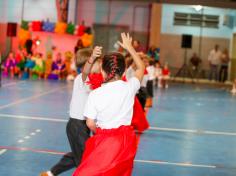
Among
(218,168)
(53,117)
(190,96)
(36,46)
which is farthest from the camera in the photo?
(36,46)

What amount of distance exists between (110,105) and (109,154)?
375mm

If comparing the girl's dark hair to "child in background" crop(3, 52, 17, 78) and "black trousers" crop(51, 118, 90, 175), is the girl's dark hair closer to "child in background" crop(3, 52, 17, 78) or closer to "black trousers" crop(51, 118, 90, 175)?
"black trousers" crop(51, 118, 90, 175)

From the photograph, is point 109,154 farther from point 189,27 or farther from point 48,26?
point 189,27

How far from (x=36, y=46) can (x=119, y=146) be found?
1932 cm

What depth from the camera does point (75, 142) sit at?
16.5 feet

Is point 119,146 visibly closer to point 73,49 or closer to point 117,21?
point 73,49

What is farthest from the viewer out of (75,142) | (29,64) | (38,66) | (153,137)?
(38,66)

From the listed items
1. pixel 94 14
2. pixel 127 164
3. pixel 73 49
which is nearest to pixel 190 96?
pixel 73 49

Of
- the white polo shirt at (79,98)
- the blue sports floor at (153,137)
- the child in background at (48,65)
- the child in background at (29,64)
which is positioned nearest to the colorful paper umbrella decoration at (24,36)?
the child in background at (29,64)

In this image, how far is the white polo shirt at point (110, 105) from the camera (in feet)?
13.0

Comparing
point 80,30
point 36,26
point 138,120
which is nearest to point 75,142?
point 138,120

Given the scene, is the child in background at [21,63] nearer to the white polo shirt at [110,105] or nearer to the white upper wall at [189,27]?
the white upper wall at [189,27]

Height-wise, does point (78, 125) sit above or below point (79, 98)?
below

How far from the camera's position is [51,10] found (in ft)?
86.1
